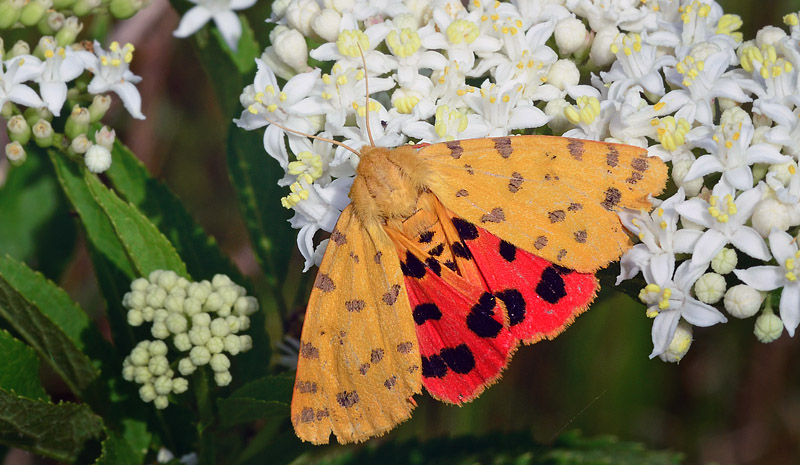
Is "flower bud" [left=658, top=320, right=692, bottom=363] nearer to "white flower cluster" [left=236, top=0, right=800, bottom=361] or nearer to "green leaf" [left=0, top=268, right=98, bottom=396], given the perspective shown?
"white flower cluster" [left=236, top=0, right=800, bottom=361]

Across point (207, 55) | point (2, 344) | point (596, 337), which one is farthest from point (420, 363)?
point (596, 337)

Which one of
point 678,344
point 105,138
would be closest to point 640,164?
point 678,344

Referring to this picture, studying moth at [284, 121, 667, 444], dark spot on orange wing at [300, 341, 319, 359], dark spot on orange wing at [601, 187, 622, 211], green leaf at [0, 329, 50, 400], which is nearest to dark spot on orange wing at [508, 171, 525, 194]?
moth at [284, 121, 667, 444]

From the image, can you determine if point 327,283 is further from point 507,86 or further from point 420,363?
point 507,86

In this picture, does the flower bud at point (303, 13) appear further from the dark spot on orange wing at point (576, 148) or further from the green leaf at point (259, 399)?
the green leaf at point (259, 399)

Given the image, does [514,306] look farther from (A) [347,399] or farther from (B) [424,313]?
(A) [347,399]

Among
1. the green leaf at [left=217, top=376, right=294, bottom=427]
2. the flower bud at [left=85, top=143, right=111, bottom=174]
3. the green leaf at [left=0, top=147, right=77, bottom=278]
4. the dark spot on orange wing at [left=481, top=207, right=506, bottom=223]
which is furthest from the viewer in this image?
the green leaf at [left=0, top=147, right=77, bottom=278]

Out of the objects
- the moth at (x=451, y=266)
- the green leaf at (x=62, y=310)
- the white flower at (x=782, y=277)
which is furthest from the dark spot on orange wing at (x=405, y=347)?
the green leaf at (x=62, y=310)
